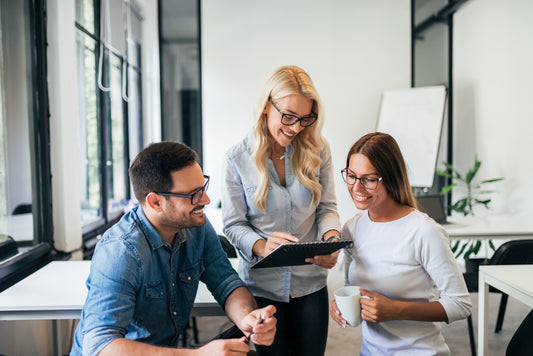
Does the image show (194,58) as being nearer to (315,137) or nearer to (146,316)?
(315,137)

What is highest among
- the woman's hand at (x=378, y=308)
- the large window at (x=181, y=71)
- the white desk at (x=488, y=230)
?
the large window at (x=181, y=71)

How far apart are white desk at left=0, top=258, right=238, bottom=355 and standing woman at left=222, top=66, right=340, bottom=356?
0.22 m

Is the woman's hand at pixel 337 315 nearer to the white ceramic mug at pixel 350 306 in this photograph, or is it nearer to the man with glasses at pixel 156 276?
the white ceramic mug at pixel 350 306

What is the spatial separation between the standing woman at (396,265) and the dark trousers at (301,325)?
18cm

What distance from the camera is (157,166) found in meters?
1.25

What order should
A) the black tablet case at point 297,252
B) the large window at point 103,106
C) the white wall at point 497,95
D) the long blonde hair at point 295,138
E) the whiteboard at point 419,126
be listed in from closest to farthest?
the black tablet case at point 297,252 < the long blonde hair at point 295,138 < the large window at point 103,106 < the white wall at point 497,95 < the whiteboard at point 419,126

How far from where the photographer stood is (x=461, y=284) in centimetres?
123

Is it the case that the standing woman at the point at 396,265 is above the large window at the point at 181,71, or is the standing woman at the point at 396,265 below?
below

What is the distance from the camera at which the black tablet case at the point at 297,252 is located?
46.8 inches

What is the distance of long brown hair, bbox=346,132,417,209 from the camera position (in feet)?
4.42

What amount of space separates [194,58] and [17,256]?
383 centimetres

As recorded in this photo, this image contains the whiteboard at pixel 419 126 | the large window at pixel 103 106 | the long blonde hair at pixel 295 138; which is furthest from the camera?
the whiteboard at pixel 419 126

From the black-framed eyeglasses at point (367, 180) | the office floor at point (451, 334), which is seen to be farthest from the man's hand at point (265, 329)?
the office floor at point (451, 334)

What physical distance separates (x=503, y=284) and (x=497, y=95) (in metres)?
3.25
